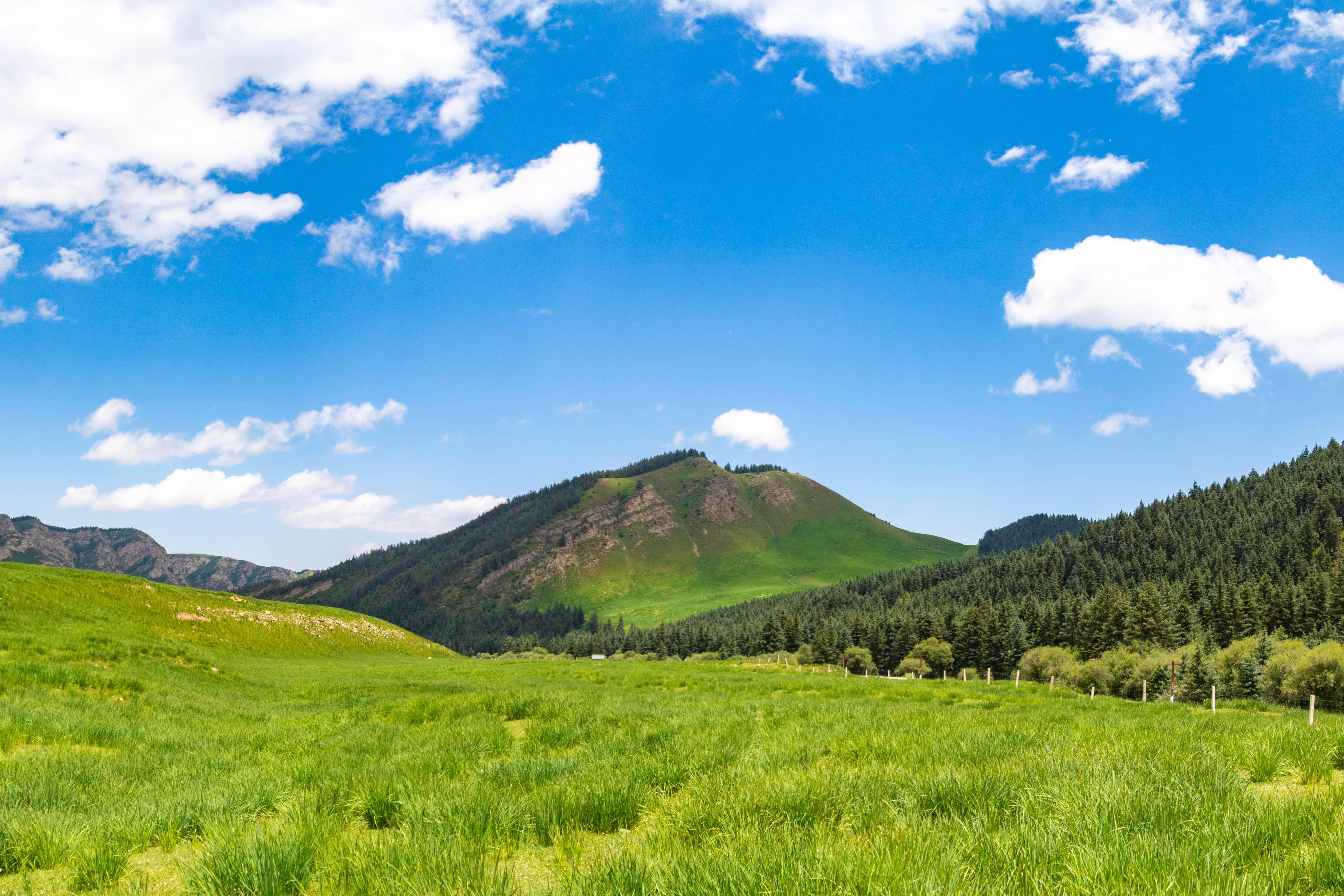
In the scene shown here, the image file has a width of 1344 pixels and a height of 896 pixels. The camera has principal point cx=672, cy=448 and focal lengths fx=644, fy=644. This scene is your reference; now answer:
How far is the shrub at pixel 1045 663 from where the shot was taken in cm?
8269

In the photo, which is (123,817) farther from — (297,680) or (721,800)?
(297,680)

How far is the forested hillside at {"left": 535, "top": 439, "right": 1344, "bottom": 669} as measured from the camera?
317 ft

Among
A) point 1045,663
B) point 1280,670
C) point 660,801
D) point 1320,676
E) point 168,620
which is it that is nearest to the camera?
point 660,801

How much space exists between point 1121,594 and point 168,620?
411 ft

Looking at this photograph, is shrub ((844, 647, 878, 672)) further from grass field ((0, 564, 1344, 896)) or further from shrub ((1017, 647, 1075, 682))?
grass field ((0, 564, 1344, 896))

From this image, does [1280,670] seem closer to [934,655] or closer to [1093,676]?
[1093,676]

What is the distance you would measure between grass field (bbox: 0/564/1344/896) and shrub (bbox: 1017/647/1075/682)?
Answer: 3225 inches

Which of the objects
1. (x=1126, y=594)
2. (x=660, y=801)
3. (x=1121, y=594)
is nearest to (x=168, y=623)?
(x=660, y=801)

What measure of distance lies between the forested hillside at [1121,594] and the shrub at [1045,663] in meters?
11.2

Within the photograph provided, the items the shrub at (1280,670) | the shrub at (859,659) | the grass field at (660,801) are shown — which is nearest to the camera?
the grass field at (660,801)

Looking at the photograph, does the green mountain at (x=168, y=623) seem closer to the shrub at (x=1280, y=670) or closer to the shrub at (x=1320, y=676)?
the shrub at (x=1320, y=676)

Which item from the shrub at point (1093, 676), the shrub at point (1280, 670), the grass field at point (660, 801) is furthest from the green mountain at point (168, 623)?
the shrub at point (1280, 670)

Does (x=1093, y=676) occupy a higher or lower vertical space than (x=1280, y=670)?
lower

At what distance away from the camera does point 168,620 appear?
169ft
